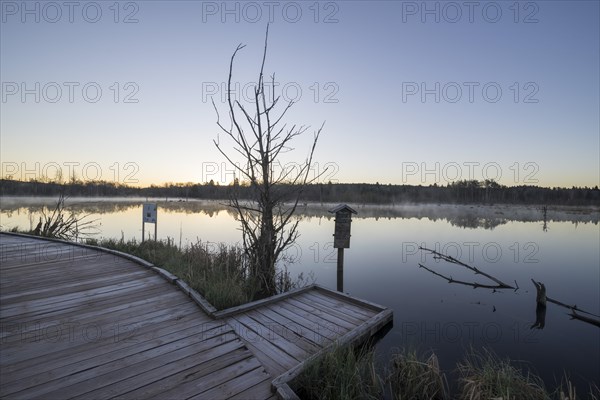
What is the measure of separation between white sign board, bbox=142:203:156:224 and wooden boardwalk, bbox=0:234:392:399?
3267mm

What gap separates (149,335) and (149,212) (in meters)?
6.72

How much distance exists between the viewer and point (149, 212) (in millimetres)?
8953

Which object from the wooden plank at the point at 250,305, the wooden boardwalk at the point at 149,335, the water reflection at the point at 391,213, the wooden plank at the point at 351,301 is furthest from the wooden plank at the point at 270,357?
the water reflection at the point at 391,213

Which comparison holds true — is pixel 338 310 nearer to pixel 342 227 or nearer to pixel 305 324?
pixel 305 324

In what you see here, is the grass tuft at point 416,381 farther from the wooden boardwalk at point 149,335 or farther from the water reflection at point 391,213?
the water reflection at point 391,213

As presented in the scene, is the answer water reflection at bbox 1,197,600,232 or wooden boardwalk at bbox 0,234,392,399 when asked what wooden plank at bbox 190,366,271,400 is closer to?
wooden boardwalk at bbox 0,234,392,399

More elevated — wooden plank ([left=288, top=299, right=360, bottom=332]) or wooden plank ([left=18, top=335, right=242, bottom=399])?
wooden plank ([left=18, top=335, right=242, bottom=399])

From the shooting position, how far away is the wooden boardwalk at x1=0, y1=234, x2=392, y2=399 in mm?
2393

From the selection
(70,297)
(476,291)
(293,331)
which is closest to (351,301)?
(293,331)

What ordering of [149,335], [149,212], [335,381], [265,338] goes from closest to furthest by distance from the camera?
[335,381] < [149,335] < [265,338] < [149,212]

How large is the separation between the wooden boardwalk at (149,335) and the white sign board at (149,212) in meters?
3.27

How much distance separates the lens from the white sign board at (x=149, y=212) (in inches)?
347

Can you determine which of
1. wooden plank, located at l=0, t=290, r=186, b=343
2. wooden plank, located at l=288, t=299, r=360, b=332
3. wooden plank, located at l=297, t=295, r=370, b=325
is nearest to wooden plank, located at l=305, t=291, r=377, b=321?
wooden plank, located at l=297, t=295, r=370, b=325

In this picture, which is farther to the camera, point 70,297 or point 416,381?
point 70,297
